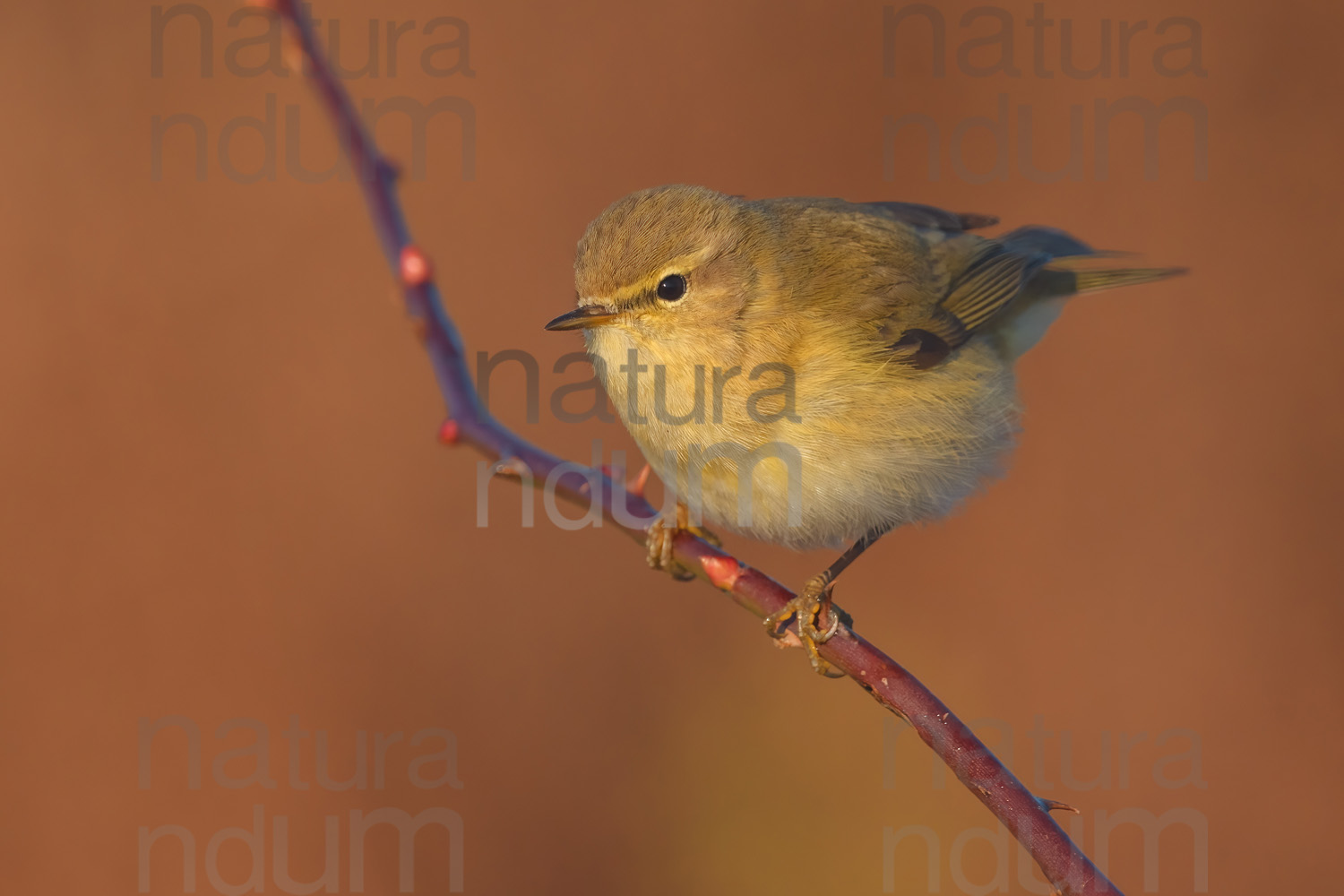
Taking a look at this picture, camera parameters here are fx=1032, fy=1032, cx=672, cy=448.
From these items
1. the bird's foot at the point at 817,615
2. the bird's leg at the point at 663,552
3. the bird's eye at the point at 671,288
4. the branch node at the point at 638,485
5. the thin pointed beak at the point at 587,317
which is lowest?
the bird's foot at the point at 817,615

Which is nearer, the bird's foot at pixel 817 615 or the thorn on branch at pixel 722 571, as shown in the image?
the thorn on branch at pixel 722 571

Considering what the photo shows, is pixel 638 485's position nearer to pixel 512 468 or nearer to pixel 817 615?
pixel 512 468

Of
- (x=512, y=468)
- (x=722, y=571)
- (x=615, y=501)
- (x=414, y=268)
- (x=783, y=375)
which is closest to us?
(x=414, y=268)

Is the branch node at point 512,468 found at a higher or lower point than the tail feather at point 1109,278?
lower

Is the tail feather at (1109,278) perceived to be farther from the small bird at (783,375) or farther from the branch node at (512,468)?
the branch node at (512,468)

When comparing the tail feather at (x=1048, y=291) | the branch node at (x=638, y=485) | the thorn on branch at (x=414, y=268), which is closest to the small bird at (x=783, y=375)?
the branch node at (x=638, y=485)

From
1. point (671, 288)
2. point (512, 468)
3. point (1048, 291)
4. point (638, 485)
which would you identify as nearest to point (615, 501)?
point (512, 468)

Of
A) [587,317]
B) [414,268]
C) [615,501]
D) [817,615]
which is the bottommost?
[817,615]

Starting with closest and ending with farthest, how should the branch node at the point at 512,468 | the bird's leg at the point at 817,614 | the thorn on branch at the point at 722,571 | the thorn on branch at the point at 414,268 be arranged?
the thorn on branch at the point at 414,268 < the branch node at the point at 512,468 < the thorn on branch at the point at 722,571 < the bird's leg at the point at 817,614

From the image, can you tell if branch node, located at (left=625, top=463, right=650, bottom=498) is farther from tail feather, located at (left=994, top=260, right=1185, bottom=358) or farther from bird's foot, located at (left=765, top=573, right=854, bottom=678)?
tail feather, located at (left=994, top=260, right=1185, bottom=358)

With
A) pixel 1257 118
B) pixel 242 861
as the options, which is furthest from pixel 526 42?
pixel 242 861
